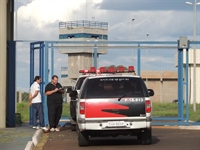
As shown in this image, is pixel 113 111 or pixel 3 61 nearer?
pixel 113 111

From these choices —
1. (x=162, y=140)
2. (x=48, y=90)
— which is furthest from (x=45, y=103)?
(x=162, y=140)

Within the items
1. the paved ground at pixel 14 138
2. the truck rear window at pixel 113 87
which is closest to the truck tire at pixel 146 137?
the truck rear window at pixel 113 87

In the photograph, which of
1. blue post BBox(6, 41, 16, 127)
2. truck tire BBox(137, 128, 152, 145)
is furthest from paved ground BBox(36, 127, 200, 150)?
blue post BBox(6, 41, 16, 127)

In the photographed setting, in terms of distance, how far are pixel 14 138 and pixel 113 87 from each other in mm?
3485

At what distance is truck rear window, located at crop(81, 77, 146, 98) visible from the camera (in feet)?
52.2

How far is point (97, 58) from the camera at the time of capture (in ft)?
77.8

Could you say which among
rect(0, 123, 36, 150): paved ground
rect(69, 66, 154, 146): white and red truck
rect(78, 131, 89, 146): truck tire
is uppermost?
rect(69, 66, 154, 146): white and red truck

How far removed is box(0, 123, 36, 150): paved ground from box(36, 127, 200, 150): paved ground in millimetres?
469

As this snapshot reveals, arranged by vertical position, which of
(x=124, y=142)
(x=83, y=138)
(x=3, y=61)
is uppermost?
(x=3, y=61)

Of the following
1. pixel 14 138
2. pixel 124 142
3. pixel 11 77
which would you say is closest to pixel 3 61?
pixel 11 77

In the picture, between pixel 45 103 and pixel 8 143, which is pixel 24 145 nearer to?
pixel 8 143

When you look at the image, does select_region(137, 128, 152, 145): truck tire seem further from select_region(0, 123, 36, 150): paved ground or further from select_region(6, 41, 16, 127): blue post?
select_region(6, 41, 16, 127): blue post

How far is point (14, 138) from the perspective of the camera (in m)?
17.5

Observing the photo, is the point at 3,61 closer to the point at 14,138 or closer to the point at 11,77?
the point at 11,77
